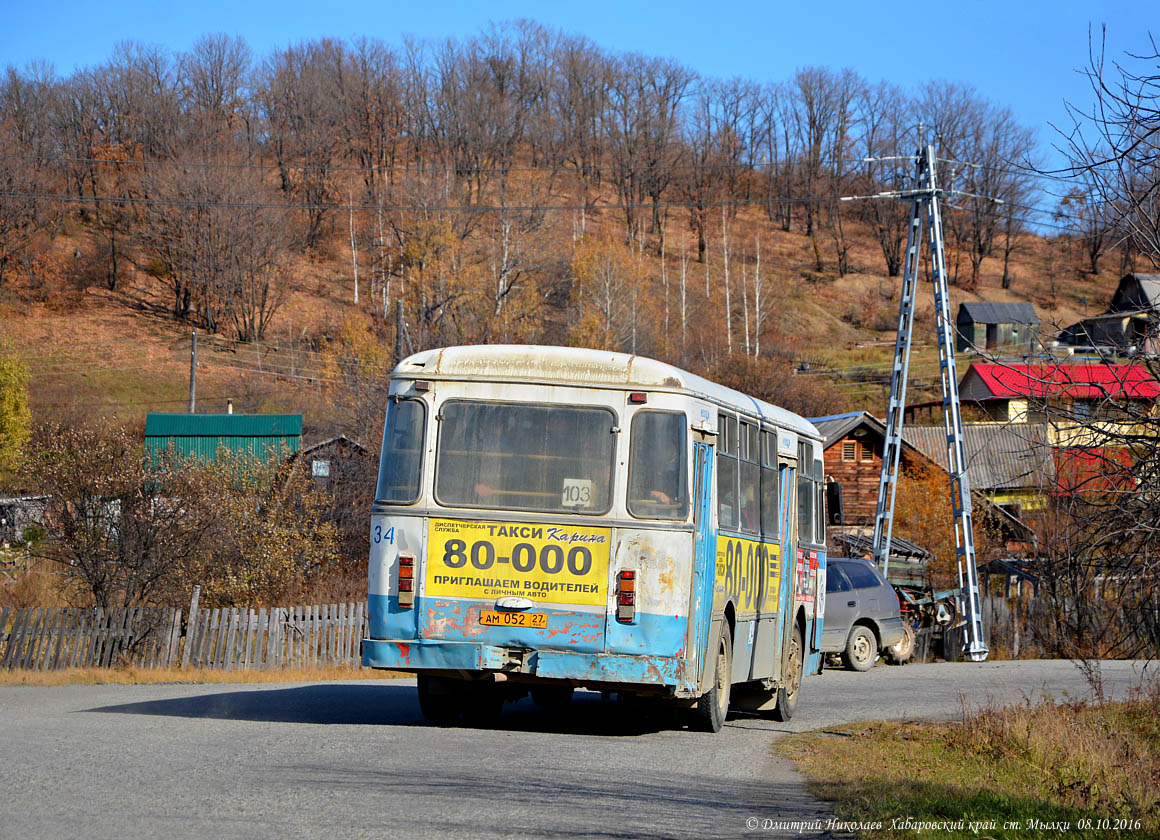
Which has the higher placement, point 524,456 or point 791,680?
point 524,456

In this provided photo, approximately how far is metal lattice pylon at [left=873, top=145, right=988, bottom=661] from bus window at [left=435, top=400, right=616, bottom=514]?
17761 mm

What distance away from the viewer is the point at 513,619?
36.8 ft

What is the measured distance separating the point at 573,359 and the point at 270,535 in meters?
17.1

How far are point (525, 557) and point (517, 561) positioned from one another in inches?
3.1

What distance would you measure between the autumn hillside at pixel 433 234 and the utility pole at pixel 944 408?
60.7ft

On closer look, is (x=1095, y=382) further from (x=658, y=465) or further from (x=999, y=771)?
(x=658, y=465)

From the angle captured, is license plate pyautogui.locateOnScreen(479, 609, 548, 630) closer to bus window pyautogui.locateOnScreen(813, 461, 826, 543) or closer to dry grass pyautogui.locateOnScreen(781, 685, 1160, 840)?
dry grass pyautogui.locateOnScreen(781, 685, 1160, 840)

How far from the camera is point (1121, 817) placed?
806cm

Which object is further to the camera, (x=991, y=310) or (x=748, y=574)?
(x=991, y=310)

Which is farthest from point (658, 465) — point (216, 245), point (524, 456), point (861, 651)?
point (216, 245)

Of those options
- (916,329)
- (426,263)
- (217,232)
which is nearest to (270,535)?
(426,263)

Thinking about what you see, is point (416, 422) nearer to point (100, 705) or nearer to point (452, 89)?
point (100, 705)

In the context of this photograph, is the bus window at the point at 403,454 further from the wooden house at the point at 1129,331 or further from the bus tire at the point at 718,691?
the wooden house at the point at 1129,331

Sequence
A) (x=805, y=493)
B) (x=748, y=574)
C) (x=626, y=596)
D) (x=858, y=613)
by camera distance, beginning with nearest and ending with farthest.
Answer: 1. (x=626, y=596)
2. (x=748, y=574)
3. (x=805, y=493)
4. (x=858, y=613)
